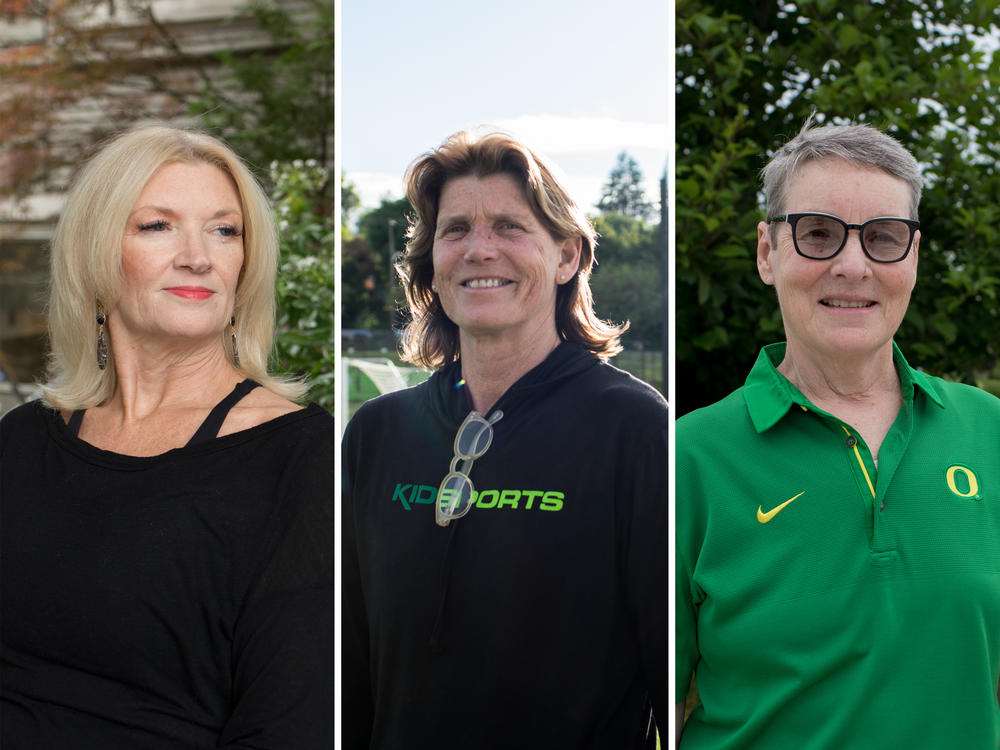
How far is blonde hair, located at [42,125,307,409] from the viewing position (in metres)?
1.86

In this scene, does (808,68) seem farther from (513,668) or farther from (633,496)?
(513,668)

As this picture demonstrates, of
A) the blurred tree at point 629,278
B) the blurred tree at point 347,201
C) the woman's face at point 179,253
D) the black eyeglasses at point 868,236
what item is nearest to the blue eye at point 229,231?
the woman's face at point 179,253

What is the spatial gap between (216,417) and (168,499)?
0.65 feet

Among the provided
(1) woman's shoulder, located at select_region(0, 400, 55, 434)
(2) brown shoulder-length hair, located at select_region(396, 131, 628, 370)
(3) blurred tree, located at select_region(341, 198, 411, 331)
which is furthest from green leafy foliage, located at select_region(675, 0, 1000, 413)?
(1) woman's shoulder, located at select_region(0, 400, 55, 434)

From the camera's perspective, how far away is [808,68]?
8.16 ft

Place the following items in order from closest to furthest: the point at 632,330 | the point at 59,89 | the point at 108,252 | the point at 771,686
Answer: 1. the point at 771,686
2. the point at 632,330
3. the point at 108,252
4. the point at 59,89

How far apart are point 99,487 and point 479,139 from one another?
1.11 meters

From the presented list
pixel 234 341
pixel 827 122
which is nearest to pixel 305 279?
pixel 234 341

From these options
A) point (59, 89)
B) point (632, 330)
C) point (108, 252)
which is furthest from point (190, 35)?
point (632, 330)

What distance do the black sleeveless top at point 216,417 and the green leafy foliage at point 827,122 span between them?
1191mm

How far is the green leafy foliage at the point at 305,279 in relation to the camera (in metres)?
2.60

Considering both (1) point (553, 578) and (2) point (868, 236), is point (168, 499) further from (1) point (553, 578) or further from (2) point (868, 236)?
(2) point (868, 236)

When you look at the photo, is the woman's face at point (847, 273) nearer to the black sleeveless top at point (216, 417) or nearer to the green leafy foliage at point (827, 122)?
the green leafy foliage at point (827, 122)

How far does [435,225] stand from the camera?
175 centimetres
